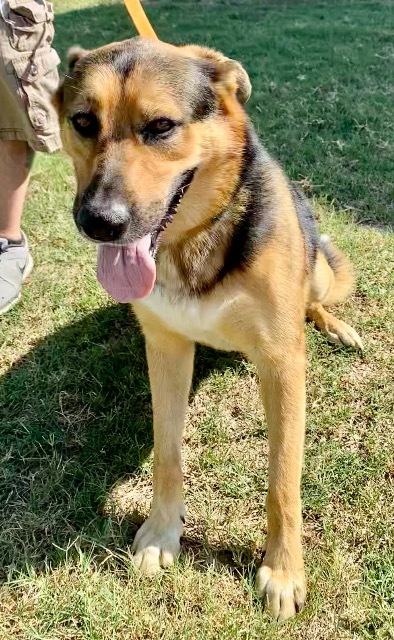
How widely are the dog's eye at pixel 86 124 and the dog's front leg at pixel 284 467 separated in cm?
98

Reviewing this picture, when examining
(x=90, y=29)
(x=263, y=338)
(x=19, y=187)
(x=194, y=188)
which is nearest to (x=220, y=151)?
(x=194, y=188)

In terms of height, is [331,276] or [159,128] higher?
[159,128]

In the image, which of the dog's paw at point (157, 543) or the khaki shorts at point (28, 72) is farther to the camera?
the khaki shorts at point (28, 72)

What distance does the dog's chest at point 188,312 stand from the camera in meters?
2.22

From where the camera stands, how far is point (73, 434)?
2.89 m

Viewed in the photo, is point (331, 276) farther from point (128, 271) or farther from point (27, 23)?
point (27, 23)

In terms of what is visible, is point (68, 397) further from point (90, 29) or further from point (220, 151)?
point (90, 29)

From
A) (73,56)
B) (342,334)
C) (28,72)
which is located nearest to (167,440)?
(342,334)

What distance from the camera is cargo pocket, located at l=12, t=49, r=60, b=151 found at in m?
3.28

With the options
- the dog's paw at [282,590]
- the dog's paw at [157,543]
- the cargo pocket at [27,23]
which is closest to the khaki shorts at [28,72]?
the cargo pocket at [27,23]

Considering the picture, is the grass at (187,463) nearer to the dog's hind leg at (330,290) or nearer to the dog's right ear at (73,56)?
the dog's hind leg at (330,290)

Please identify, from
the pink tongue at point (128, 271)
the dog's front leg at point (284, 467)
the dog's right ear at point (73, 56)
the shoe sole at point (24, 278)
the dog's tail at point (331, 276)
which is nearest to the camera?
the pink tongue at point (128, 271)

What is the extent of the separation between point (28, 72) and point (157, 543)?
2468 millimetres

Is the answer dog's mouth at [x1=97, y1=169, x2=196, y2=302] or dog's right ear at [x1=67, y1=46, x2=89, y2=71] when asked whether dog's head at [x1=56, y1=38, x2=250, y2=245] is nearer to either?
dog's mouth at [x1=97, y1=169, x2=196, y2=302]
